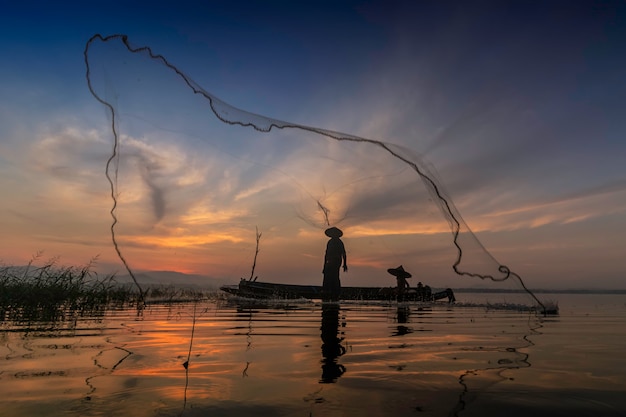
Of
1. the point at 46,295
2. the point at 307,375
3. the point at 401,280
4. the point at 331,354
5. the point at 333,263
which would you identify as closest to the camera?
the point at 307,375

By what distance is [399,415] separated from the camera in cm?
335

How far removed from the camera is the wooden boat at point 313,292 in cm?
2897

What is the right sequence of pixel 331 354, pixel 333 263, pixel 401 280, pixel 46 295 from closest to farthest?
pixel 331 354 → pixel 46 295 → pixel 333 263 → pixel 401 280

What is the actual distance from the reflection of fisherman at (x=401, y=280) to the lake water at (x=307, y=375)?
820 inches

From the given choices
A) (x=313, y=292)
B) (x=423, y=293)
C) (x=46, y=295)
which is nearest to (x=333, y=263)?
(x=313, y=292)

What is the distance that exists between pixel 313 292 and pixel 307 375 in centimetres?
2623

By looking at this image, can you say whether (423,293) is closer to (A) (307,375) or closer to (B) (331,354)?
(B) (331,354)

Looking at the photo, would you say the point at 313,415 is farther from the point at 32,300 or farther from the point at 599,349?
the point at 32,300

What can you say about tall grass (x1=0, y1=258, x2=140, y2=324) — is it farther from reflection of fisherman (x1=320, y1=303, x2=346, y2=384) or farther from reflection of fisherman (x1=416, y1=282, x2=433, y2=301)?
reflection of fisherman (x1=416, y1=282, x2=433, y2=301)

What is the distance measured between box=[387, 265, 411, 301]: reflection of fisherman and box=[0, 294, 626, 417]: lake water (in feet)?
68.4

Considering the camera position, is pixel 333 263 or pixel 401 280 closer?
pixel 333 263

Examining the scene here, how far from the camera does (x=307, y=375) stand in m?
4.81

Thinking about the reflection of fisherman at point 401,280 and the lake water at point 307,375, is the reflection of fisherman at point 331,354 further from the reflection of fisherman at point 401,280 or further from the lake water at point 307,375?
the reflection of fisherman at point 401,280

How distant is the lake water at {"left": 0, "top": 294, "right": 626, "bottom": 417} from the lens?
11.7 feet
